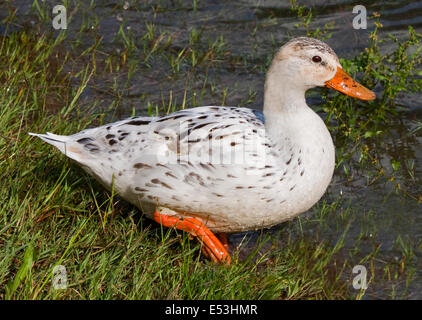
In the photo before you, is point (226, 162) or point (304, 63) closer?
point (226, 162)

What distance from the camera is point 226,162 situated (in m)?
4.67

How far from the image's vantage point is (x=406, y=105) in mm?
6934

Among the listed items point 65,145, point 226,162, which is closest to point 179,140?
point 226,162

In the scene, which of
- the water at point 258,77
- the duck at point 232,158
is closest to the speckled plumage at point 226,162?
the duck at point 232,158

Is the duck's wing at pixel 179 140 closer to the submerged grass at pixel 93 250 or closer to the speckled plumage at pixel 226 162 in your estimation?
the speckled plumage at pixel 226 162

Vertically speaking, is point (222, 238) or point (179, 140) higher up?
point (179, 140)

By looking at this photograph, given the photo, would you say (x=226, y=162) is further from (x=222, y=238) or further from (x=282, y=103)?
(x=222, y=238)

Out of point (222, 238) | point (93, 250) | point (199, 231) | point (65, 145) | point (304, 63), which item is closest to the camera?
point (93, 250)

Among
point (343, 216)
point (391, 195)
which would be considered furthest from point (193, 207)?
point (391, 195)

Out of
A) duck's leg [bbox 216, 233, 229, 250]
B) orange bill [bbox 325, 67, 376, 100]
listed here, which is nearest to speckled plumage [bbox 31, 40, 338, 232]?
orange bill [bbox 325, 67, 376, 100]

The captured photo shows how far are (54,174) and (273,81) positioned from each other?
1.65 m

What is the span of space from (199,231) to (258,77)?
2.71 m
